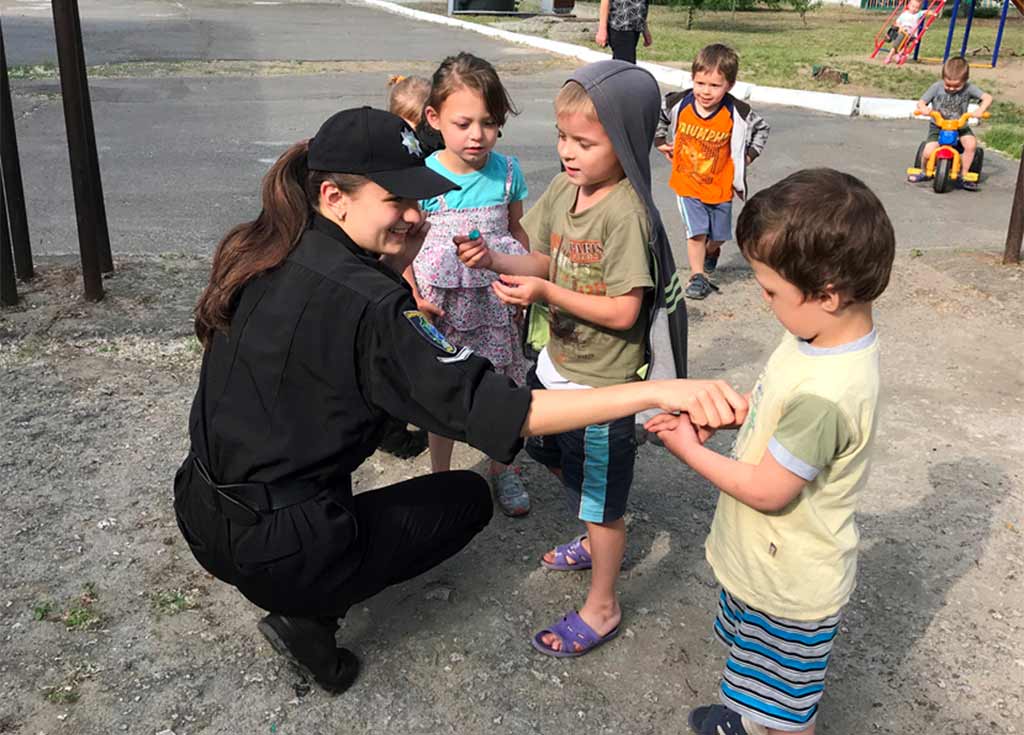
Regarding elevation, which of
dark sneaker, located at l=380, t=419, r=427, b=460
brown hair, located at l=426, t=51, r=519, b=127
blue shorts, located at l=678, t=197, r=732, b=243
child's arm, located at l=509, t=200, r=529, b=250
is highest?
brown hair, located at l=426, t=51, r=519, b=127

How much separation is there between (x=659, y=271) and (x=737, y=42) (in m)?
17.8

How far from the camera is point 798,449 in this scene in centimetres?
198

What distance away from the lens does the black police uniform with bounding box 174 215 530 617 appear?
231 cm

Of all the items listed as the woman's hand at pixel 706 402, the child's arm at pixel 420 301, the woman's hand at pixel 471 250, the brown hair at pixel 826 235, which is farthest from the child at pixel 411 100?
the brown hair at pixel 826 235

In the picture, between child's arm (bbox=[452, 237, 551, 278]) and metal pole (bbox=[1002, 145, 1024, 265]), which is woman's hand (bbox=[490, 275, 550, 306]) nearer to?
child's arm (bbox=[452, 237, 551, 278])

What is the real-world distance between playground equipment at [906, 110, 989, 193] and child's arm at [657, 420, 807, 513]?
7.27 m

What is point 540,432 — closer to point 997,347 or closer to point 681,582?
point 681,582

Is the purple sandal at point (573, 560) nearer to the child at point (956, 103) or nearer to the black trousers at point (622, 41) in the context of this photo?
the child at point (956, 103)

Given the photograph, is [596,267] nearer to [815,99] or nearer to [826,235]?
[826,235]

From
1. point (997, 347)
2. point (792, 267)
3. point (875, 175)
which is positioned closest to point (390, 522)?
point (792, 267)

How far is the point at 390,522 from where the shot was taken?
2750 millimetres

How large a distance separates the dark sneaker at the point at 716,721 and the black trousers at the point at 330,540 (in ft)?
2.72

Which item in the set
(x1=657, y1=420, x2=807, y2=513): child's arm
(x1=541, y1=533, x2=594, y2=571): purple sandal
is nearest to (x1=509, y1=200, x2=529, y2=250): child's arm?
(x1=541, y1=533, x2=594, y2=571): purple sandal

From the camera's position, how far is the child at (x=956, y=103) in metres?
8.63
